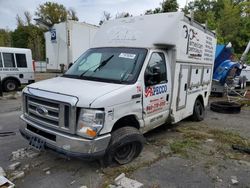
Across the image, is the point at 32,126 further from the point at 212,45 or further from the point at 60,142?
the point at 212,45

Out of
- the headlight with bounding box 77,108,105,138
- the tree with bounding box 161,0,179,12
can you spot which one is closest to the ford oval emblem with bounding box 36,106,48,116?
the headlight with bounding box 77,108,105,138

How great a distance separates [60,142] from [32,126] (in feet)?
2.48

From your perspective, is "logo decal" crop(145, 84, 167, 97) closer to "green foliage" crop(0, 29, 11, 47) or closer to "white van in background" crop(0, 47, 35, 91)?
"white van in background" crop(0, 47, 35, 91)

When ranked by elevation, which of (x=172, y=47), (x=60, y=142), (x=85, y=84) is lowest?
(x=60, y=142)

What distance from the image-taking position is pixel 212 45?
282 inches

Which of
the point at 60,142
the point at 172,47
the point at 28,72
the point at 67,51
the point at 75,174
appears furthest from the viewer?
the point at 67,51

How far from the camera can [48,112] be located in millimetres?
3406

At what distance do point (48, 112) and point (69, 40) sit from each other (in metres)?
11.0

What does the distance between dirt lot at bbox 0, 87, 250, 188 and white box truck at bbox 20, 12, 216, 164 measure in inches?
14.9

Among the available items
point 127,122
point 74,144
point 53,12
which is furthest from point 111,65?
point 53,12

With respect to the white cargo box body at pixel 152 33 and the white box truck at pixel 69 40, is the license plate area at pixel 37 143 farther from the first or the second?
the white box truck at pixel 69 40

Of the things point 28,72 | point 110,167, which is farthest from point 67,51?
point 110,167

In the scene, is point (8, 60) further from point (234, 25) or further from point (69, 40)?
point (234, 25)

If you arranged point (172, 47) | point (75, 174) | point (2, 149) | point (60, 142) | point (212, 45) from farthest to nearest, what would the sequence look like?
point (212, 45)
point (172, 47)
point (2, 149)
point (75, 174)
point (60, 142)
